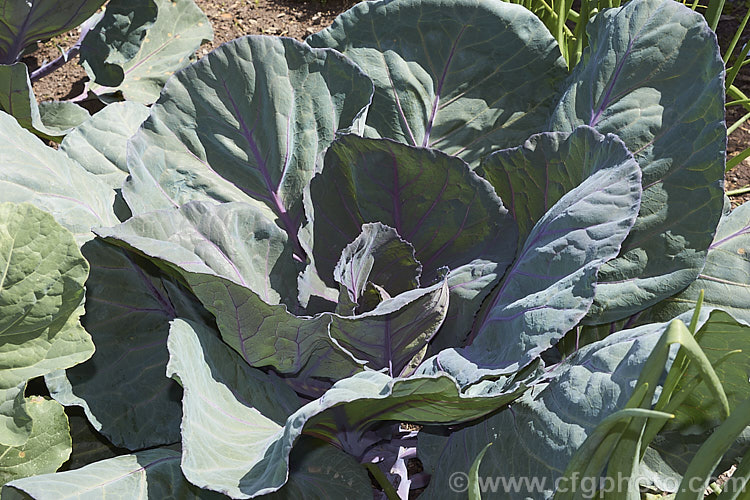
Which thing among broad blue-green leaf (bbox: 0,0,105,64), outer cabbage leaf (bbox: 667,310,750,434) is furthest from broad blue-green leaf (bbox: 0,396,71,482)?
broad blue-green leaf (bbox: 0,0,105,64)

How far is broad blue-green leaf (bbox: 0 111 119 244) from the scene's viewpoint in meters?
1.14

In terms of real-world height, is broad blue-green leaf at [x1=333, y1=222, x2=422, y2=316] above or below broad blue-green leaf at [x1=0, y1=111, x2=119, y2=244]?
below

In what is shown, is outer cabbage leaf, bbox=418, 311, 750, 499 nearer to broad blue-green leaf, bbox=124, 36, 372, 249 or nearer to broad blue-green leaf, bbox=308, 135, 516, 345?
broad blue-green leaf, bbox=308, 135, 516, 345

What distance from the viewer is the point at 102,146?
4.82 ft

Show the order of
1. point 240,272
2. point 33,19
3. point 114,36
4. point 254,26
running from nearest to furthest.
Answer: point 240,272
point 33,19
point 114,36
point 254,26

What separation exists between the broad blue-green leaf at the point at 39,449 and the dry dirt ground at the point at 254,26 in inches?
66.6

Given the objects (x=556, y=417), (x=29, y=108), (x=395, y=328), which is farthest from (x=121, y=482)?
(x=29, y=108)

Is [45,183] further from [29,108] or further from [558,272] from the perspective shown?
[29,108]

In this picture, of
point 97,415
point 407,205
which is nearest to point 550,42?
point 407,205

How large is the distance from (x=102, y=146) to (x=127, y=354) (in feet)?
1.48

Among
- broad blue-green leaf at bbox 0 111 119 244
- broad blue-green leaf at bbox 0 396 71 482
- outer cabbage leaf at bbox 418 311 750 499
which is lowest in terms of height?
broad blue-green leaf at bbox 0 396 71 482

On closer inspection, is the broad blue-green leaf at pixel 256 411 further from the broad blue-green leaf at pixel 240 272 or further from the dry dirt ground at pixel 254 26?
the dry dirt ground at pixel 254 26

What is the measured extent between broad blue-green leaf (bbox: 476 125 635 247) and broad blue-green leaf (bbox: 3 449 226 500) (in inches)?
27.1

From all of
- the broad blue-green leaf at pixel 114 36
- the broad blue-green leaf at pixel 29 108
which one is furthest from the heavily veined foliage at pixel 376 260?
the broad blue-green leaf at pixel 114 36
